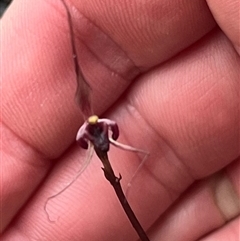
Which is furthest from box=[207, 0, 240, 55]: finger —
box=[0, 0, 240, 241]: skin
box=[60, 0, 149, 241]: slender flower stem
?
box=[60, 0, 149, 241]: slender flower stem

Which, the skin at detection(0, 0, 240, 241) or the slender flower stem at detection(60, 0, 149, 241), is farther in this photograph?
the skin at detection(0, 0, 240, 241)

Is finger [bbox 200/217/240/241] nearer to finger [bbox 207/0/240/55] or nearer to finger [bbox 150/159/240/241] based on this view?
finger [bbox 150/159/240/241]

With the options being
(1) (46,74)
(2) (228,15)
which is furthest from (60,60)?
(2) (228,15)

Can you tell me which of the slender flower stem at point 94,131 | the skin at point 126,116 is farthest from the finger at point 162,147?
the slender flower stem at point 94,131

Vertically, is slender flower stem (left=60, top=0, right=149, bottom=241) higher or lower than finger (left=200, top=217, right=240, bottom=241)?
higher

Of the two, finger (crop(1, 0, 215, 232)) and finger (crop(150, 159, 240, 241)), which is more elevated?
finger (crop(1, 0, 215, 232))

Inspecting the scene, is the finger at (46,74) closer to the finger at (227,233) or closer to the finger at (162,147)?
the finger at (162,147)

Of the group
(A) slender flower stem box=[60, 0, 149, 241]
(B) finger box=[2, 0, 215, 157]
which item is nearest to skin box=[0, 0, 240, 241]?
(B) finger box=[2, 0, 215, 157]

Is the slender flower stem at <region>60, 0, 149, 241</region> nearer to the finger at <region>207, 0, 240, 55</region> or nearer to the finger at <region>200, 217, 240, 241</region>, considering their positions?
the finger at <region>207, 0, 240, 55</region>

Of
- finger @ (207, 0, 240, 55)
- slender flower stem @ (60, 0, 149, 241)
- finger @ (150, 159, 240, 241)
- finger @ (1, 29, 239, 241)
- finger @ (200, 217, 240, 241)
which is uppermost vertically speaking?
slender flower stem @ (60, 0, 149, 241)

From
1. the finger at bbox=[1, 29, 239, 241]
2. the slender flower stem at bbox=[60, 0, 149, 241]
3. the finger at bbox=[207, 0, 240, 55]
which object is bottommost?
the finger at bbox=[1, 29, 239, 241]
